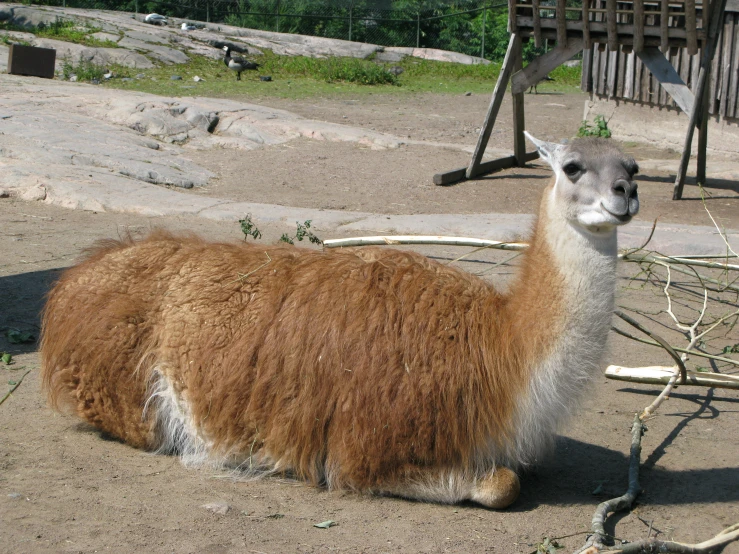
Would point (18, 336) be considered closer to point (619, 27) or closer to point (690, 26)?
point (619, 27)

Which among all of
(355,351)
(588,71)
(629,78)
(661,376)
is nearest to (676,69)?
(629,78)

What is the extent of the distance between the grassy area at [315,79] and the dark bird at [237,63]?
0.15 m

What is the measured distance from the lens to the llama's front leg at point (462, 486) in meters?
3.23

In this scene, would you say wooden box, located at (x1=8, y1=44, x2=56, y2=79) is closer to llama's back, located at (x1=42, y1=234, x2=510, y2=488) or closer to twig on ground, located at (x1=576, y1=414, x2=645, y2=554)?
llama's back, located at (x1=42, y1=234, x2=510, y2=488)

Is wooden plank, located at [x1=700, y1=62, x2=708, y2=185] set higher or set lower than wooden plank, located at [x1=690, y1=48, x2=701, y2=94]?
lower

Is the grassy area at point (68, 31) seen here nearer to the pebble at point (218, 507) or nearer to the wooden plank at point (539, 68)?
the wooden plank at point (539, 68)

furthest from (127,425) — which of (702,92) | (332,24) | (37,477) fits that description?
(332,24)

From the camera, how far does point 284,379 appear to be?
11.2 ft

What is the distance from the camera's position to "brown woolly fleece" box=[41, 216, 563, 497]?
Answer: 3.23 meters

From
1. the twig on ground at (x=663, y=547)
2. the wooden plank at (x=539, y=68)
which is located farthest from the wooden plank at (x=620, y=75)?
the twig on ground at (x=663, y=547)

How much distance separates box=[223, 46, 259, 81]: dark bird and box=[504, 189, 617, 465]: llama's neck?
16.5 m

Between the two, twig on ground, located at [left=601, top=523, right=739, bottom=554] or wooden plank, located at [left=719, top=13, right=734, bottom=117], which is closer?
twig on ground, located at [left=601, top=523, right=739, bottom=554]

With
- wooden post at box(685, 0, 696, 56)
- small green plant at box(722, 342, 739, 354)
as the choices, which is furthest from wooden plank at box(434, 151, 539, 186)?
small green plant at box(722, 342, 739, 354)

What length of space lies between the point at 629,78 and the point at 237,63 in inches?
372
